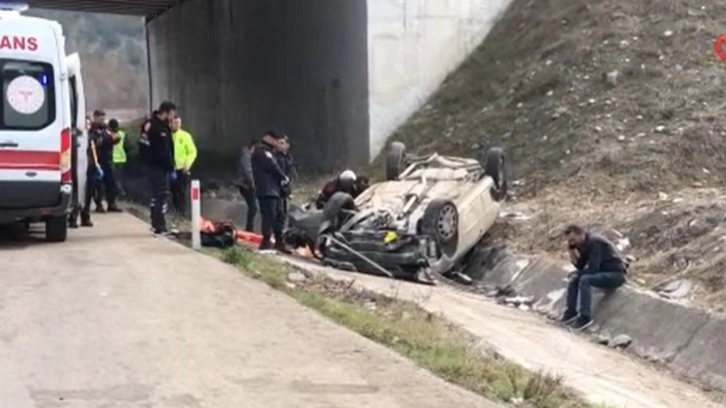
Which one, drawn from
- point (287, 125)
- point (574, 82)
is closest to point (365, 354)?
point (574, 82)

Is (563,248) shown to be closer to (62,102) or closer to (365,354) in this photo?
(62,102)

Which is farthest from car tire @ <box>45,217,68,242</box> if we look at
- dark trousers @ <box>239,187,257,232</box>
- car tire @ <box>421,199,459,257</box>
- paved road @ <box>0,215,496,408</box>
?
car tire @ <box>421,199,459,257</box>

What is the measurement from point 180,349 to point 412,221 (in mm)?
7346

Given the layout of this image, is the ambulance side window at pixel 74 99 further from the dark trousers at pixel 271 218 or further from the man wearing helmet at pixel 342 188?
the man wearing helmet at pixel 342 188

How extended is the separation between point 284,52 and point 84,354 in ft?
68.5

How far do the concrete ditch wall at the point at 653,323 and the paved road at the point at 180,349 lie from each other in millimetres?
3850

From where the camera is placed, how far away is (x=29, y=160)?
582 inches

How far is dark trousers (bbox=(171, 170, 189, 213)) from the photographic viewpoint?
18.9 metres

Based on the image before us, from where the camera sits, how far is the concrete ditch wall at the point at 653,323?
12.0 meters

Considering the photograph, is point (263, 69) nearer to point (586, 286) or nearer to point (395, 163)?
point (395, 163)

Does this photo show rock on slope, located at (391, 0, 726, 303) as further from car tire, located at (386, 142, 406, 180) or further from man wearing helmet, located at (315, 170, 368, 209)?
man wearing helmet, located at (315, 170, 368, 209)

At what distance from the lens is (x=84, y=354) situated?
874cm

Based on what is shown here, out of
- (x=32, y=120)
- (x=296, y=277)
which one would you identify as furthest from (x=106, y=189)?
(x=296, y=277)

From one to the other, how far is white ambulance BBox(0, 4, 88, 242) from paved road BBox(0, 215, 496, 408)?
200 cm
